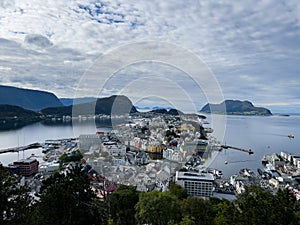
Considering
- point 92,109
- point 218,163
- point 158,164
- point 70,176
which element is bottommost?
point 218,163

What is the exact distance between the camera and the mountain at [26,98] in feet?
130

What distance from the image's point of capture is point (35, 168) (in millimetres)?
7680

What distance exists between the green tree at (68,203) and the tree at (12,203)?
0.30m

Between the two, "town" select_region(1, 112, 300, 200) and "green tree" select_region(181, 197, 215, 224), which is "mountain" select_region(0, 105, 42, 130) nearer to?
"town" select_region(1, 112, 300, 200)

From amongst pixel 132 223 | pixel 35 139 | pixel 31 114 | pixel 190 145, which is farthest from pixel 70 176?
pixel 31 114

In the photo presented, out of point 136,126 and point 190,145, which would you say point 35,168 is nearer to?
point 136,126

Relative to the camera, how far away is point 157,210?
2.44 metres

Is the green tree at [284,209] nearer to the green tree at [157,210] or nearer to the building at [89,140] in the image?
the green tree at [157,210]

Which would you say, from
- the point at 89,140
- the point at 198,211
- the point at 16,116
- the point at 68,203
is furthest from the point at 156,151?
the point at 16,116

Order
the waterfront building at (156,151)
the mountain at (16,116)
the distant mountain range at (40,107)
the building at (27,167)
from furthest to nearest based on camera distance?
1. the mountain at (16,116)
2. the waterfront building at (156,151)
3. the building at (27,167)
4. the distant mountain range at (40,107)

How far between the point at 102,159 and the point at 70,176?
10.2 ft

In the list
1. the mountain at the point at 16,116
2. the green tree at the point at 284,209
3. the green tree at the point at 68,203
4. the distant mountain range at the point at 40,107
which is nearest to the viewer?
the green tree at the point at 284,209

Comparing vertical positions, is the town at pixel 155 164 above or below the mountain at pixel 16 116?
below

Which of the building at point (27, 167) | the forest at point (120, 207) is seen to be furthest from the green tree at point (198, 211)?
the building at point (27, 167)
